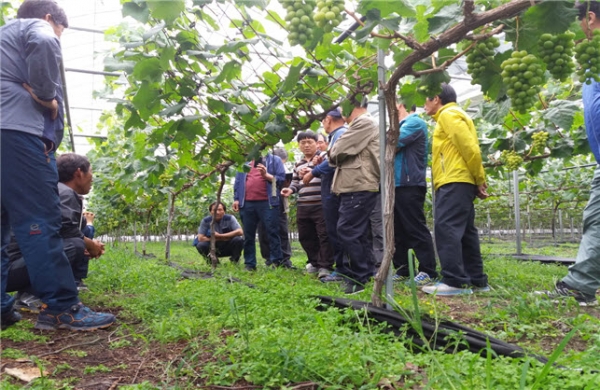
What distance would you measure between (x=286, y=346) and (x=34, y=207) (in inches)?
63.1

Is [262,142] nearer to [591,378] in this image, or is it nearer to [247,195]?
[247,195]

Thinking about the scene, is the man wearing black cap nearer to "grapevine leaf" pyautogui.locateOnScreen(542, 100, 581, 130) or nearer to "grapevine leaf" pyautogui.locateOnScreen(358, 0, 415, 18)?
"grapevine leaf" pyautogui.locateOnScreen(542, 100, 581, 130)

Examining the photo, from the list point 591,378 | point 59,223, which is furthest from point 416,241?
point 59,223

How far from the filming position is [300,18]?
161cm

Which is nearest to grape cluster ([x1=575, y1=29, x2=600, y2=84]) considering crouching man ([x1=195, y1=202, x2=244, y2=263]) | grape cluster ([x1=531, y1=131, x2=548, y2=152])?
grape cluster ([x1=531, y1=131, x2=548, y2=152])

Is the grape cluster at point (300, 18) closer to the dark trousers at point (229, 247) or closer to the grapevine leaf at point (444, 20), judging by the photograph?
the grapevine leaf at point (444, 20)

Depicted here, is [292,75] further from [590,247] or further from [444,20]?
[590,247]

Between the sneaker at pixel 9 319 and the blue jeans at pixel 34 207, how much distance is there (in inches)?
12.0

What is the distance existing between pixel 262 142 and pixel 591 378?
10.1ft

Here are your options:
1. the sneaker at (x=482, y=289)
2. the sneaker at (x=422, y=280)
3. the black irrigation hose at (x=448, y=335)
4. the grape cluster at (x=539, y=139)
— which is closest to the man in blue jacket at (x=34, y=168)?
the black irrigation hose at (x=448, y=335)

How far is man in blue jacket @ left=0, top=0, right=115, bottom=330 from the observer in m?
2.41

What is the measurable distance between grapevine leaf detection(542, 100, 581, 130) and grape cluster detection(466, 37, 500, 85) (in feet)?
6.25

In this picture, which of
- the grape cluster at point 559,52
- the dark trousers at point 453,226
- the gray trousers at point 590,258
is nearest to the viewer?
the grape cluster at point 559,52

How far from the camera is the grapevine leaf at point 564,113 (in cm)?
352
